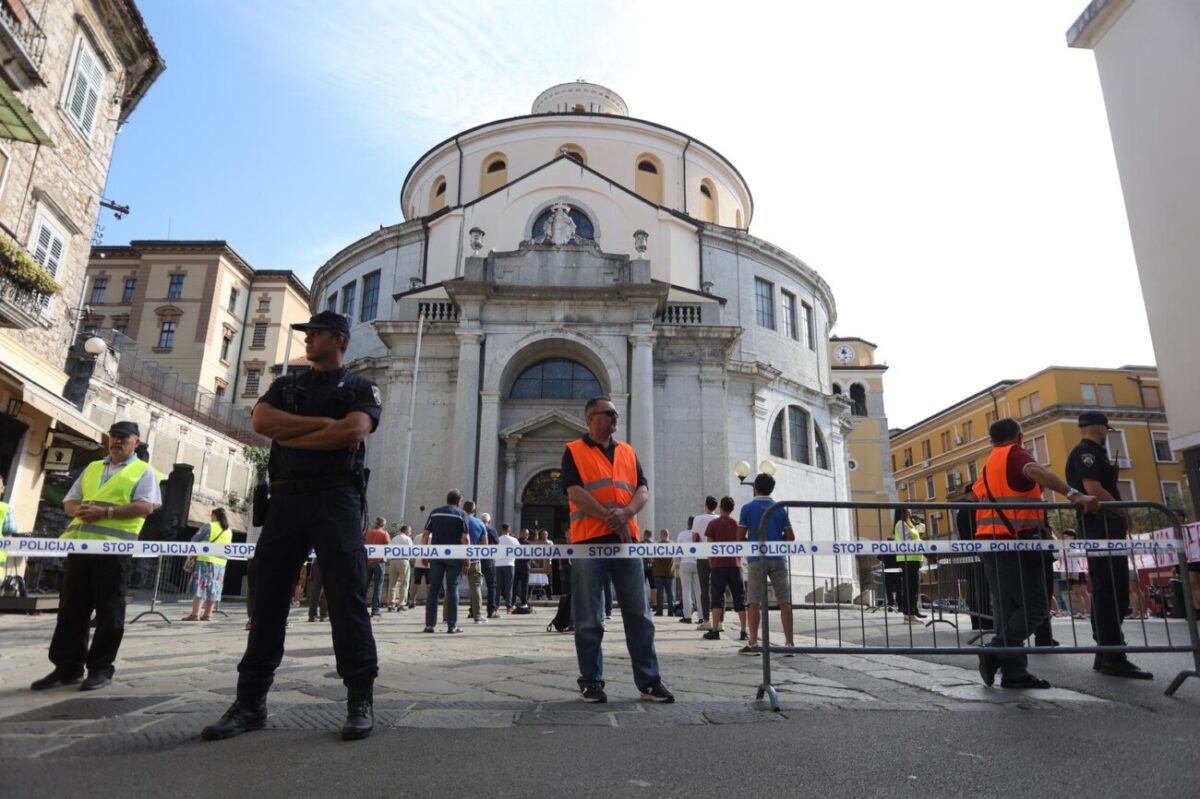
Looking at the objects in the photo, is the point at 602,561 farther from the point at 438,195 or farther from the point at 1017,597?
the point at 438,195

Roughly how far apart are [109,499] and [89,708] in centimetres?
174

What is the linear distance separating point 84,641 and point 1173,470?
5984cm

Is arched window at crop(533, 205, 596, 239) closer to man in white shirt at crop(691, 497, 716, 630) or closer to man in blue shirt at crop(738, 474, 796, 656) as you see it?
man in white shirt at crop(691, 497, 716, 630)

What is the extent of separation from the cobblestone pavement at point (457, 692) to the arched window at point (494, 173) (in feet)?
85.0

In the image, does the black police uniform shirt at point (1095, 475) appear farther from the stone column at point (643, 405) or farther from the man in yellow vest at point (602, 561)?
the stone column at point (643, 405)

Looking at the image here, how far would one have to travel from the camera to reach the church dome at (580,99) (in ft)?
119

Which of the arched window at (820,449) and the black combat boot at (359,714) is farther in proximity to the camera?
the arched window at (820,449)

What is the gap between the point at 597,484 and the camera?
16.4 ft

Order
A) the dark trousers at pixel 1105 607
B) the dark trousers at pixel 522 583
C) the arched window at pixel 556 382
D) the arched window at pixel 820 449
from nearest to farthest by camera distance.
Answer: the dark trousers at pixel 1105 607 < the dark trousers at pixel 522 583 < the arched window at pixel 556 382 < the arched window at pixel 820 449

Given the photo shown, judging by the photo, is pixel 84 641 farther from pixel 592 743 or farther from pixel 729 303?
pixel 729 303

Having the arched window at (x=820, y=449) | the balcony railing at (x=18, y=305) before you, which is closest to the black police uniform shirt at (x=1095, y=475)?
the balcony railing at (x=18, y=305)

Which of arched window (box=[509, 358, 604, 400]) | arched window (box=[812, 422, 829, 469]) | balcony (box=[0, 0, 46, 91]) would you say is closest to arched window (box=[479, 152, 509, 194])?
arched window (box=[509, 358, 604, 400])

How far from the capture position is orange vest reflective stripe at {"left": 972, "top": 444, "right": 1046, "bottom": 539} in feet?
18.9

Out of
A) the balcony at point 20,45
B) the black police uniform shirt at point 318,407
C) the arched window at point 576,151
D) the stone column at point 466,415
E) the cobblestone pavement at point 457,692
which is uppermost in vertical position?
the arched window at point 576,151
